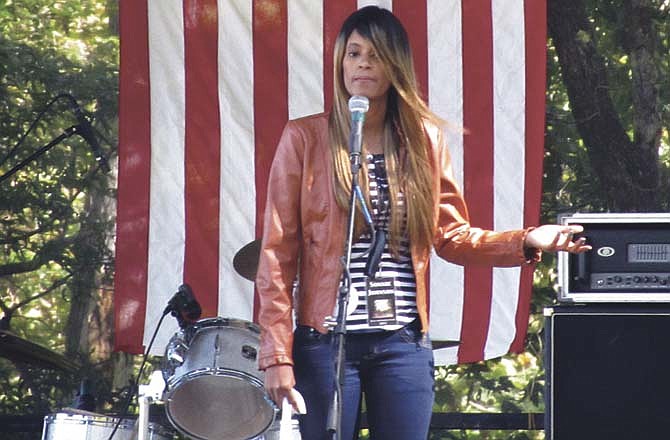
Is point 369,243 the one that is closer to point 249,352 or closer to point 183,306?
point 249,352

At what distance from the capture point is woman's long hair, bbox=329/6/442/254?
3.08 m

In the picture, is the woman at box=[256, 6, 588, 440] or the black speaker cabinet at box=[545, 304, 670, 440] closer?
the woman at box=[256, 6, 588, 440]

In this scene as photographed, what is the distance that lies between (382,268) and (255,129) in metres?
2.17

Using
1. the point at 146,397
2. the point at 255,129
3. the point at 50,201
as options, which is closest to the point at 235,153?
the point at 255,129

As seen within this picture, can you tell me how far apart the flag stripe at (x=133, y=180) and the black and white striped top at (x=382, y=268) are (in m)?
2.14

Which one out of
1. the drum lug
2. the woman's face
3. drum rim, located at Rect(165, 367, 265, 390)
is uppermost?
the woman's face

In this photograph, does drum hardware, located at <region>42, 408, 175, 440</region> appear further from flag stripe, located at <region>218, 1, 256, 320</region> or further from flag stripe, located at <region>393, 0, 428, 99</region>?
flag stripe, located at <region>393, 0, 428, 99</region>

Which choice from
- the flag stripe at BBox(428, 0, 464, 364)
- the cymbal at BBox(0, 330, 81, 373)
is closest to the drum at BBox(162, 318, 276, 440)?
the cymbal at BBox(0, 330, 81, 373)

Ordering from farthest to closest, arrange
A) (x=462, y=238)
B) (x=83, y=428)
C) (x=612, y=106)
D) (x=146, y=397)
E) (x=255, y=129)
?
(x=612, y=106)
(x=255, y=129)
(x=83, y=428)
(x=146, y=397)
(x=462, y=238)

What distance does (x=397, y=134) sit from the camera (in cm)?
321

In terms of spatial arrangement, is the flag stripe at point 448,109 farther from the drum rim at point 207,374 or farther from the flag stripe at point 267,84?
the drum rim at point 207,374

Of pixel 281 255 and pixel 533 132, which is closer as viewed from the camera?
pixel 281 255

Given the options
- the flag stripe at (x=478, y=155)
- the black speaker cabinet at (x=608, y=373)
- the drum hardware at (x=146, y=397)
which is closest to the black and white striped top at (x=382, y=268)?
→ the black speaker cabinet at (x=608, y=373)

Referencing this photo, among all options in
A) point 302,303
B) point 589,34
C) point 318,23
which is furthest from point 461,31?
point 302,303
